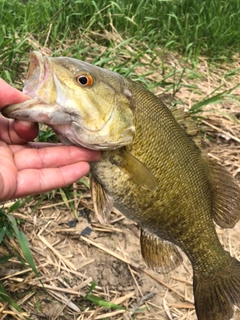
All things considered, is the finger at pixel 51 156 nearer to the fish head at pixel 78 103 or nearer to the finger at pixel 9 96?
the fish head at pixel 78 103

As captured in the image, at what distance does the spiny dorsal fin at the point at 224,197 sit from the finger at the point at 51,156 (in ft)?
2.07

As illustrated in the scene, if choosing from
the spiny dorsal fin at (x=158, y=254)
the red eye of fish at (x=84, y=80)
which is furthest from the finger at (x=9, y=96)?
the spiny dorsal fin at (x=158, y=254)

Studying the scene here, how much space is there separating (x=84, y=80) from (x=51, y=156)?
34 cm

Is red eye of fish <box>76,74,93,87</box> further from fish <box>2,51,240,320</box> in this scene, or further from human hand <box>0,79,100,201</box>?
human hand <box>0,79,100,201</box>

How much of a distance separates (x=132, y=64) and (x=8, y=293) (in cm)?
257

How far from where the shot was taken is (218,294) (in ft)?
7.48

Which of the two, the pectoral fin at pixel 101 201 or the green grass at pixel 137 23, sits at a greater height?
the pectoral fin at pixel 101 201

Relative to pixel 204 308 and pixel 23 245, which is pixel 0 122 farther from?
pixel 204 308

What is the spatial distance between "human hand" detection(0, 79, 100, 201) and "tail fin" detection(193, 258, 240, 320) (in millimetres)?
832

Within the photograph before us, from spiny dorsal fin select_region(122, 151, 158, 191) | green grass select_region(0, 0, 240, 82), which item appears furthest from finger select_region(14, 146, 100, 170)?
green grass select_region(0, 0, 240, 82)

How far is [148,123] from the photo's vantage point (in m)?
2.00

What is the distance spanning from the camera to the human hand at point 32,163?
1.91m

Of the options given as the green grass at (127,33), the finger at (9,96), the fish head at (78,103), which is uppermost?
the fish head at (78,103)

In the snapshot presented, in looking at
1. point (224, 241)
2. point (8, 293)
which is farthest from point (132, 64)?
point (8, 293)
